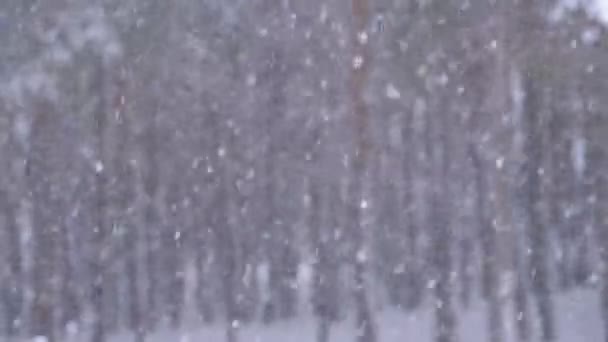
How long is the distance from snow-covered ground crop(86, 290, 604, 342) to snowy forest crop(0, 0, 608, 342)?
10 millimetres

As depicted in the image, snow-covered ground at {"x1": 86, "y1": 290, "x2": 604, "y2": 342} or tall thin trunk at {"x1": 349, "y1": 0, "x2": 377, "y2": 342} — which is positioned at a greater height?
tall thin trunk at {"x1": 349, "y1": 0, "x2": 377, "y2": 342}

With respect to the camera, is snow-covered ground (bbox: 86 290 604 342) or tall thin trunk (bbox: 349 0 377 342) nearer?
snow-covered ground (bbox: 86 290 604 342)

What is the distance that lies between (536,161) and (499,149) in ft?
Result: 0.63

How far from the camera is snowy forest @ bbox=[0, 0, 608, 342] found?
499cm

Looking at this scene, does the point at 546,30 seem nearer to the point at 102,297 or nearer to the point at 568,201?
the point at 568,201

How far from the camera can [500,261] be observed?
5215 mm

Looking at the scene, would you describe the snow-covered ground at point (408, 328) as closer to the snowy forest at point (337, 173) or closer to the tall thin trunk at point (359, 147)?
the snowy forest at point (337, 173)

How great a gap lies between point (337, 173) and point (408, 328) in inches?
32.8

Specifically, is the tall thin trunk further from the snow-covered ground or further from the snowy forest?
the snow-covered ground

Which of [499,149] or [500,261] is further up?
[499,149]

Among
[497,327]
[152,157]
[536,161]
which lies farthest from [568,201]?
[152,157]

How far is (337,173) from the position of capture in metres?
5.14

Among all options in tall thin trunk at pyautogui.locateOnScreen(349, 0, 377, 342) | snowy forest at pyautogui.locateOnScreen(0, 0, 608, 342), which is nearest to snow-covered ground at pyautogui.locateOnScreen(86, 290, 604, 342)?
snowy forest at pyautogui.locateOnScreen(0, 0, 608, 342)

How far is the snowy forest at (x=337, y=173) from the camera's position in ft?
16.4
